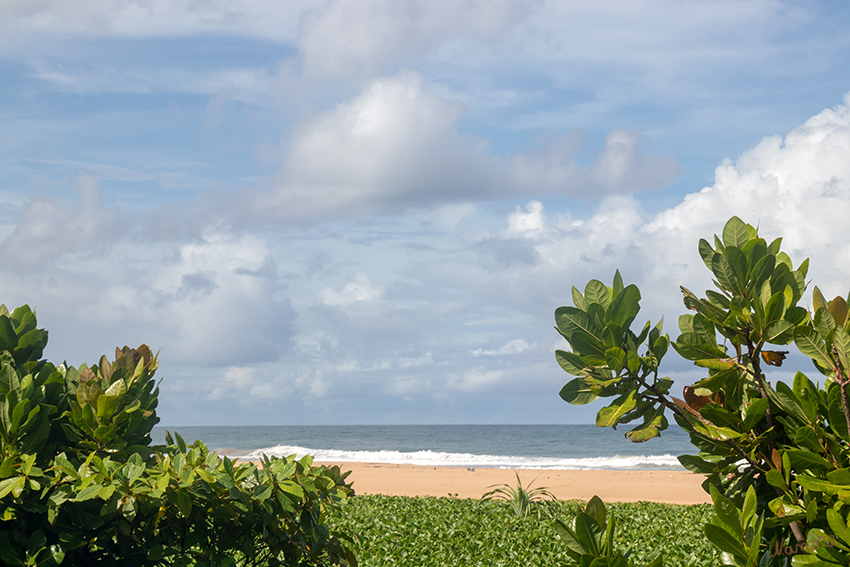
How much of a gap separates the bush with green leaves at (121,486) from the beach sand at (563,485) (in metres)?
10.4

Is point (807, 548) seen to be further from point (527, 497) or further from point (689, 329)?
point (527, 497)

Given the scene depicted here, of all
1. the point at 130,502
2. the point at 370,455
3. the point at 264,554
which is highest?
the point at 130,502

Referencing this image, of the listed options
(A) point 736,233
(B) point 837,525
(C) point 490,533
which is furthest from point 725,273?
(C) point 490,533

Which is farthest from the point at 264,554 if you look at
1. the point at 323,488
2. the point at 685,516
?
the point at 685,516

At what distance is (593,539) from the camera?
1.44 meters

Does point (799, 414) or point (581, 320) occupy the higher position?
point (581, 320)

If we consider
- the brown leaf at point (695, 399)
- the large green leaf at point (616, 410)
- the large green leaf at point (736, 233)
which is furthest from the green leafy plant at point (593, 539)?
the large green leaf at point (736, 233)

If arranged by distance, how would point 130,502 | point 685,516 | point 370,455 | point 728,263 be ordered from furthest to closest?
point 370,455 < point 685,516 < point 130,502 < point 728,263

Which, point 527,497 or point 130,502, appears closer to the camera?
point 130,502

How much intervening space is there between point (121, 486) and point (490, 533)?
5.75 metres

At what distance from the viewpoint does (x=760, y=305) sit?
1714 mm

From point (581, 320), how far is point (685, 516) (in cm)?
844

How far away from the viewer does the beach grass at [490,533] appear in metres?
6.25

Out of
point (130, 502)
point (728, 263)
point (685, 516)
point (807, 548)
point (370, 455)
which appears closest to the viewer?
point (807, 548)
